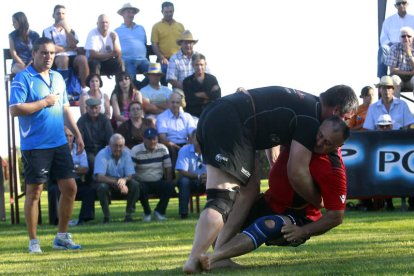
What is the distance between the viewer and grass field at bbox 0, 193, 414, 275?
7.26 meters

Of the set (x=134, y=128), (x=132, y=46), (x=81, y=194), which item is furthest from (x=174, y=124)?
(x=132, y=46)

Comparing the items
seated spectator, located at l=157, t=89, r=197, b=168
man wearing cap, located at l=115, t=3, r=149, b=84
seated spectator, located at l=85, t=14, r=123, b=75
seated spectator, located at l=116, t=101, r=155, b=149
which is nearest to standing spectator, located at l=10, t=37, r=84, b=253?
seated spectator, located at l=116, t=101, r=155, b=149

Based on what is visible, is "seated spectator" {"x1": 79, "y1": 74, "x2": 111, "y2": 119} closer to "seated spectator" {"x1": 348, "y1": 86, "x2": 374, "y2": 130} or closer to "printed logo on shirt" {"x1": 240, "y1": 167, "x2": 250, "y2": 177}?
"seated spectator" {"x1": 348, "y1": 86, "x2": 374, "y2": 130}

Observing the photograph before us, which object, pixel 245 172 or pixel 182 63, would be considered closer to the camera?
pixel 245 172

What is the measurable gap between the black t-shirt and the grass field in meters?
0.96

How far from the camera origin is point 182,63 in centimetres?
1695

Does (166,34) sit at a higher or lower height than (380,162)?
higher

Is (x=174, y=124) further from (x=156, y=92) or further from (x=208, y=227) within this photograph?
(x=208, y=227)

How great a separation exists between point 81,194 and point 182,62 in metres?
3.43

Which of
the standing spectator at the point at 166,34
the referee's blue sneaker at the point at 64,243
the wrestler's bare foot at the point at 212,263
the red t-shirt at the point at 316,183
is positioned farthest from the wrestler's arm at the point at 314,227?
the standing spectator at the point at 166,34

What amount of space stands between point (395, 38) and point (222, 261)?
10751 mm

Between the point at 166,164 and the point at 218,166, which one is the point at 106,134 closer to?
the point at 166,164

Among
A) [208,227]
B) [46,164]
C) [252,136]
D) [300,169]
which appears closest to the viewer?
[208,227]

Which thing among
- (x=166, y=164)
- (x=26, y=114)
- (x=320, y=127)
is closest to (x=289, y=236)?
(x=320, y=127)
